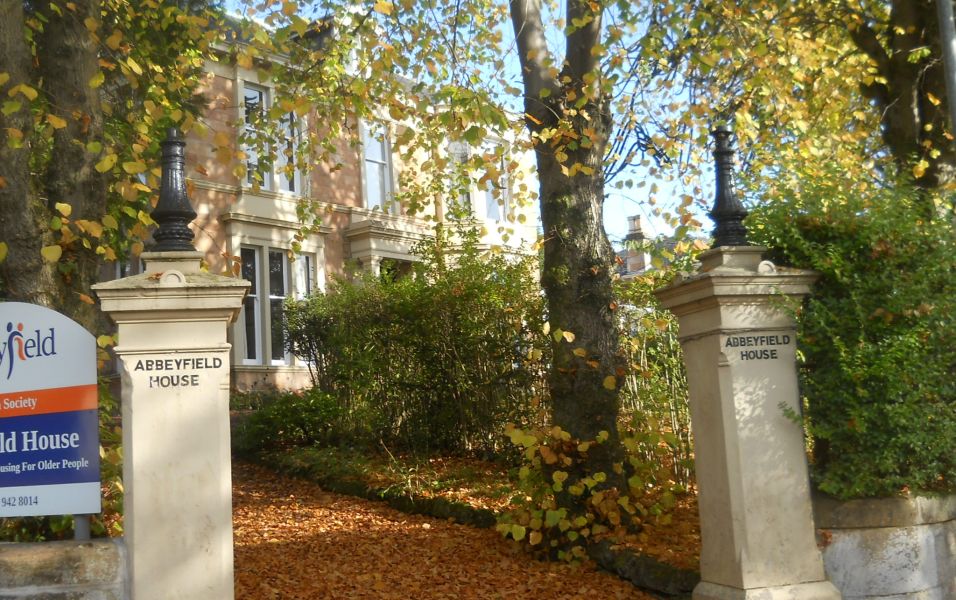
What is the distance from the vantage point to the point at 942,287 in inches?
227

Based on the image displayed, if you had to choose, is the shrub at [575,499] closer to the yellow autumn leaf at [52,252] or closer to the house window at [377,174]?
the yellow autumn leaf at [52,252]

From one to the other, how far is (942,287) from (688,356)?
1.57 meters

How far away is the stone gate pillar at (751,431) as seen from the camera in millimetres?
5805

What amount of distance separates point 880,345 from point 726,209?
126 cm

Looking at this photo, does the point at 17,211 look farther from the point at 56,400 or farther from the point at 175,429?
the point at 175,429

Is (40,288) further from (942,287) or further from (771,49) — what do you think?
(771,49)

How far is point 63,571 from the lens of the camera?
520cm

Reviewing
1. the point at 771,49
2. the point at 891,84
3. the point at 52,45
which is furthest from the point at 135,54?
the point at 891,84

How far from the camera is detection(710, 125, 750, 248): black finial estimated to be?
6105 mm

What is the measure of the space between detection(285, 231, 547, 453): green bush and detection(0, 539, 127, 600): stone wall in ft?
19.1

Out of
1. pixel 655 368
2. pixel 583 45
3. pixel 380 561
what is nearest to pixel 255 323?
pixel 380 561

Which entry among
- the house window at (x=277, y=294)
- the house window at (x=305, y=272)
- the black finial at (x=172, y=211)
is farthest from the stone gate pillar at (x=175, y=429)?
the house window at (x=305, y=272)

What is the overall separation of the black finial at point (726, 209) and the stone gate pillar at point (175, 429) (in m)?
3.02

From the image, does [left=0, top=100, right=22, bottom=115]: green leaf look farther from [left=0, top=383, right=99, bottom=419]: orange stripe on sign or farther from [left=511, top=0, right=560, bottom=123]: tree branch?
[left=511, top=0, right=560, bottom=123]: tree branch
